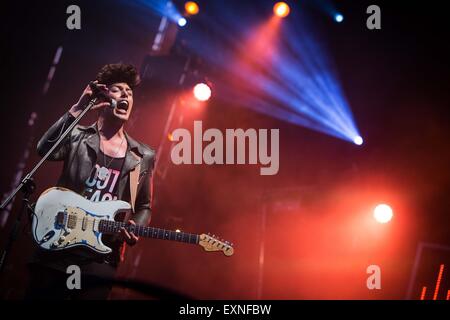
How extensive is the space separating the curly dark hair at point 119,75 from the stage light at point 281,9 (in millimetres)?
2311

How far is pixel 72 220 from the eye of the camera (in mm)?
2918

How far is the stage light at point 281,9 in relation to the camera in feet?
16.3

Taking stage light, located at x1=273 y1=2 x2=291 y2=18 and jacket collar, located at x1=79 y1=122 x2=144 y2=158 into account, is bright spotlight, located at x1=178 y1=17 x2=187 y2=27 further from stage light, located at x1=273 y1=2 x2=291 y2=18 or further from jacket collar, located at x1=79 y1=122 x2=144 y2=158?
jacket collar, located at x1=79 y1=122 x2=144 y2=158

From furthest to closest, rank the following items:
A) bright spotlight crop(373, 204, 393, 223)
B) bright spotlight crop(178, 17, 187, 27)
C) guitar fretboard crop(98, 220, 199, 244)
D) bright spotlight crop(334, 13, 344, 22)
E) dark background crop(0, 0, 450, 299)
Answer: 1. bright spotlight crop(178, 17, 187, 27)
2. bright spotlight crop(334, 13, 344, 22)
3. bright spotlight crop(373, 204, 393, 223)
4. dark background crop(0, 0, 450, 299)
5. guitar fretboard crop(98, 220, 199, 244)

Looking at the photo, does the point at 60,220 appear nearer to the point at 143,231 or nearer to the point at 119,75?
the point at 143,231

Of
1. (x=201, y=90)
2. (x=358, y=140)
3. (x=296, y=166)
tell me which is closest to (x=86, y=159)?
(x=201, y=90)

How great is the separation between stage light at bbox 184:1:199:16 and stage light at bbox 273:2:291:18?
986 millimetres

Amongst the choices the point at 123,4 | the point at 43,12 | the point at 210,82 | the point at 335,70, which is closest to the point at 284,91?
the point at 335,70

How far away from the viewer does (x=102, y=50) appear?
14.0 feet

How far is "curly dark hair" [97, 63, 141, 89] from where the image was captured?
11.1 feet

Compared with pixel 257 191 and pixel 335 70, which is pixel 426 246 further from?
pixel 335 70

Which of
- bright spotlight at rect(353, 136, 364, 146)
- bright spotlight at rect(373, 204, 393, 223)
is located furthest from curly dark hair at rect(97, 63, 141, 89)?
bright spotlight at rect(373, 204, 393, 223)

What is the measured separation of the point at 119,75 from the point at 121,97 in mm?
187
